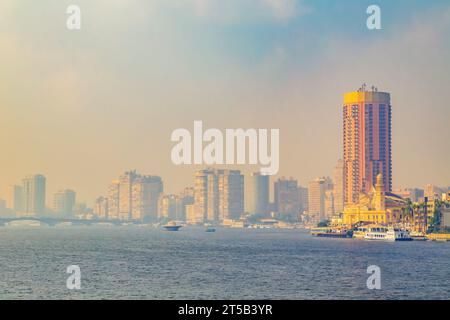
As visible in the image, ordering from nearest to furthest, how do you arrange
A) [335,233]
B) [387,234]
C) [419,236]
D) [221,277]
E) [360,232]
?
1. [221,277]
2. [387,234]
3. [419,236]
4. [360,232]
5. [335,233]

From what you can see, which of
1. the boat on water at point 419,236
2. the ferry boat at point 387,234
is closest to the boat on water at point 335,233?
the ferry boat at point 387,234

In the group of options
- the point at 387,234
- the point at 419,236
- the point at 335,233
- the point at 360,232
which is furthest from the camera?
the point at 335,233


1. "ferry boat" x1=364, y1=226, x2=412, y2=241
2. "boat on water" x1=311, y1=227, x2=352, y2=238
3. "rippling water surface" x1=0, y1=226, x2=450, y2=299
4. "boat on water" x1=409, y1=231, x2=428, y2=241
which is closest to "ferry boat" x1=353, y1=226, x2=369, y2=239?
"boat on water" x1=311, y1=227, x2=352, y2=238

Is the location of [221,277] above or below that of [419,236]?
above

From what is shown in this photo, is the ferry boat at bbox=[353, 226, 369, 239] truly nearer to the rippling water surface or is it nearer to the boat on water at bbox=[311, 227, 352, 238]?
the boat on water at bbox=[311, 227, 352, 238]

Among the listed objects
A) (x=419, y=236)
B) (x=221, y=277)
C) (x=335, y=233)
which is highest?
(x=221, y=277)

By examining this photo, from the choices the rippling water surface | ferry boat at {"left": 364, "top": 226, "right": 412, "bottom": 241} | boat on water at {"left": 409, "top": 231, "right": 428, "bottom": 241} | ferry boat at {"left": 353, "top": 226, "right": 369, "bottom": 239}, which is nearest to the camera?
the rippling water surface

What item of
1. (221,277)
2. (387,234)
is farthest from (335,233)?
(221,277)

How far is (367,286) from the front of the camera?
2297 inches

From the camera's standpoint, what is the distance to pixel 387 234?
519 feet

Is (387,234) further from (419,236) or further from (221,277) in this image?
(221,277)

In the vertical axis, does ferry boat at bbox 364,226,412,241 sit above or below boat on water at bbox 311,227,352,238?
above

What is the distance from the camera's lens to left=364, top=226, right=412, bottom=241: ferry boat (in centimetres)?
15550
